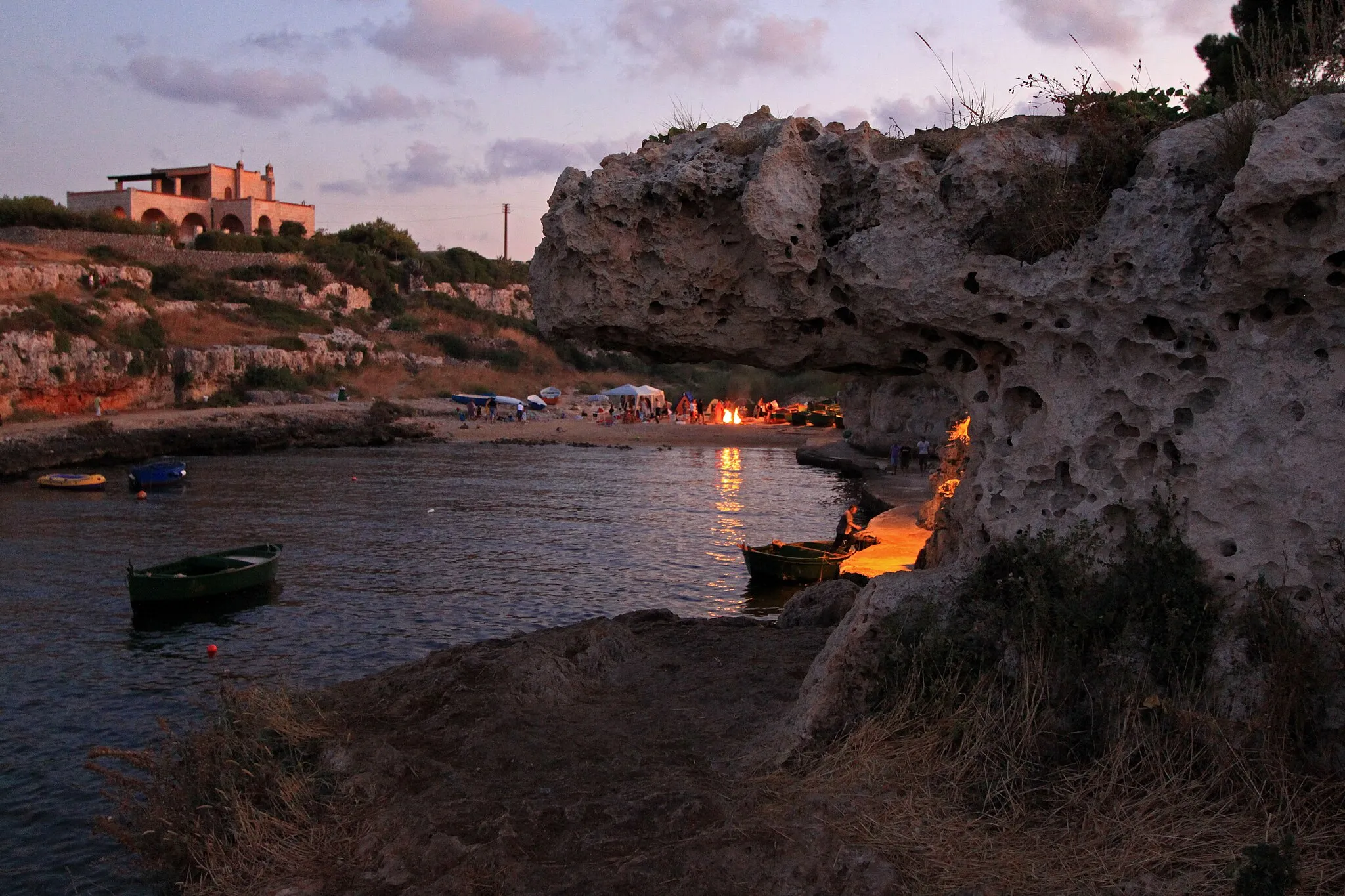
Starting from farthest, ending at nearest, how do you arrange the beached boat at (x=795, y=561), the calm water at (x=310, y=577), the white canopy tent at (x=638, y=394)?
the white canopy tent at (x=638, y=394) < the beached boat at (x=795, y=561) < the calm water at (x=310, y=577)

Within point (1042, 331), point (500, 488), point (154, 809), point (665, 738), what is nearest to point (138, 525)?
point (500, 488)

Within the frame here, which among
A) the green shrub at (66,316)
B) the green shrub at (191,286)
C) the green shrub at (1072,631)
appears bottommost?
the green shrub at (1072,631)

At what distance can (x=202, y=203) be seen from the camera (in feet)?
286

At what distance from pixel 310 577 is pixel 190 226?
7293 cm

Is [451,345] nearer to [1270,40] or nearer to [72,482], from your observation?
[72,482]

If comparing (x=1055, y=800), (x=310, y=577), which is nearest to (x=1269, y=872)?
(x=1055, y=800)

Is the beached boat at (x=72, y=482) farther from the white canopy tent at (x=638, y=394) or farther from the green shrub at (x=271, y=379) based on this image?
the white canopy tent at (x=638, y=394)

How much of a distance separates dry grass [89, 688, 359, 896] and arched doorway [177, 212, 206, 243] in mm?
83014

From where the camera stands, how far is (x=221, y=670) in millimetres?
16750

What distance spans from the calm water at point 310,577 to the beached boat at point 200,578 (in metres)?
0.70

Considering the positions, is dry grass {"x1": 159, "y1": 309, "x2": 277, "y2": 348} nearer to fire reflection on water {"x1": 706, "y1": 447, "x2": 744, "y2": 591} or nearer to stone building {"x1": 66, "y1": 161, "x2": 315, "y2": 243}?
stone building {"x1": 66, "y1": 161, "x2": 315, "y2": 243}

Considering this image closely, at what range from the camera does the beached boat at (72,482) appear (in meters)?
35.9

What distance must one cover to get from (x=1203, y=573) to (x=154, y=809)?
8.12m

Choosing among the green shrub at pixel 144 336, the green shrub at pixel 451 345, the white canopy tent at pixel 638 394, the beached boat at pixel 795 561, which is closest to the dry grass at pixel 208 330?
the green shrub at pixel 144 336
